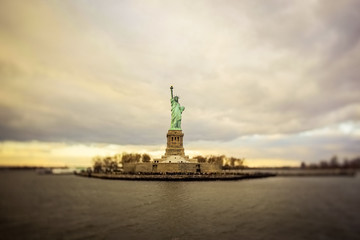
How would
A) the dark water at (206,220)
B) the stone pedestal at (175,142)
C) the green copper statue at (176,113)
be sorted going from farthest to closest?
the green copper statue at (176,113) → the stone pedestal at (175,142) → the dark water at (206,220)

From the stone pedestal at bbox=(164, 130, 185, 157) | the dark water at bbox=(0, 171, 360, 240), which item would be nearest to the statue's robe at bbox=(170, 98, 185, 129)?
the stone pedestal at bbox=(164, 130, 185, 157)

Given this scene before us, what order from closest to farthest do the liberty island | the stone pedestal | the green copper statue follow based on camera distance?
the liberty island < the stone pedestal < the green copper statue

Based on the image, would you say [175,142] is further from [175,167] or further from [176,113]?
[175,167]

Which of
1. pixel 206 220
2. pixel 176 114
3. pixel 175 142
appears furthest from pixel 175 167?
pixel 206 220

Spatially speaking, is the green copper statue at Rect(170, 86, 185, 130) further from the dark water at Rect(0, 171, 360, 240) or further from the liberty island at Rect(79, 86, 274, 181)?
the dark water at Rect(0, 171, 360, 240)

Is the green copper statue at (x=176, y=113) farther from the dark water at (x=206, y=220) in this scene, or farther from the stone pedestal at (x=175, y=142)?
the dark water at (x=206, y=220)

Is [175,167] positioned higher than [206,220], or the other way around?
[175,167]

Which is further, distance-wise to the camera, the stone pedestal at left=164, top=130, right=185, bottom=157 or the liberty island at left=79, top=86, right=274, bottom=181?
the stone pedestal at left=164, top=130, right=185, bottom=157

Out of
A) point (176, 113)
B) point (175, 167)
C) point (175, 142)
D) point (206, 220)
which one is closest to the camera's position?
point (206, 220)

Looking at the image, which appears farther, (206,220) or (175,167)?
(175,167)

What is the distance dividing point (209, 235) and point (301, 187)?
809 cm

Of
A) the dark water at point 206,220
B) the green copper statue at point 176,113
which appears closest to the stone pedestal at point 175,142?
the green copper statue at point 176,113

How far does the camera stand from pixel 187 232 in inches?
595

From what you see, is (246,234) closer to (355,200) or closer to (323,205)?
(323,205)
